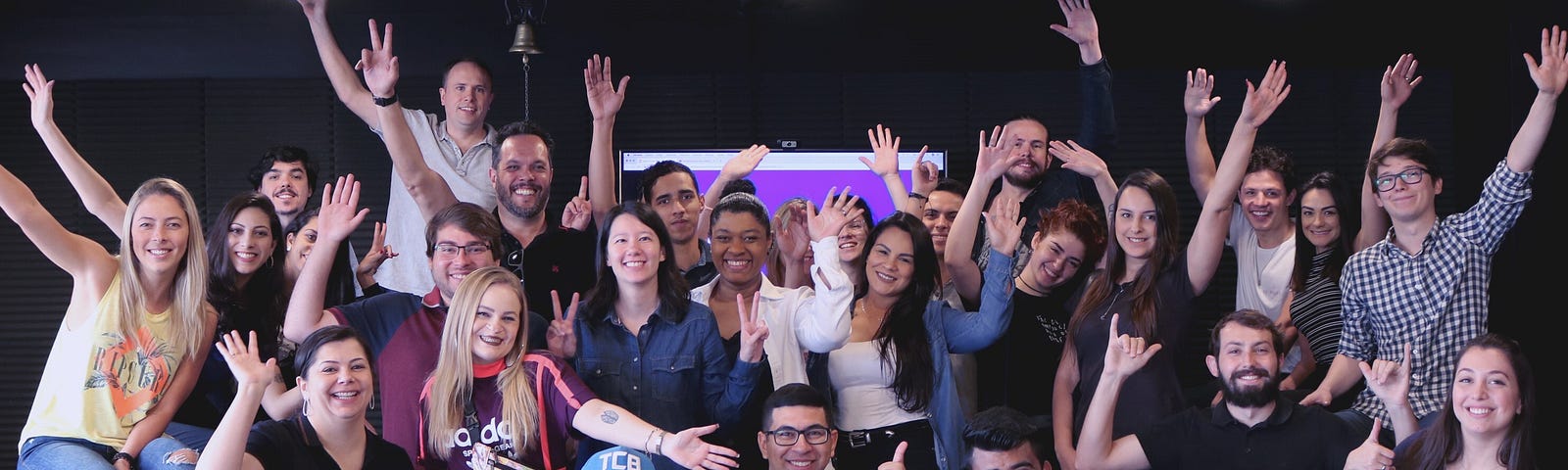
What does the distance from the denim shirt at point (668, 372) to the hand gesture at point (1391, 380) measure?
1.66 meters

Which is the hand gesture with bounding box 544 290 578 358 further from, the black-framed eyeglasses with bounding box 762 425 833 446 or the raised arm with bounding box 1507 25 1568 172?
the raised arm with bounding box 1507 25 1568 172

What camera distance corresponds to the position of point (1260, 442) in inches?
162

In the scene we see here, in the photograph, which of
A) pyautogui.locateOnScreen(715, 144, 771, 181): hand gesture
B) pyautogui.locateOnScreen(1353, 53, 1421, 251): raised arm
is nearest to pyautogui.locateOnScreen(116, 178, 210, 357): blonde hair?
pyautogui.locateOnScreen(715, 144, 771, 181): hand gesture

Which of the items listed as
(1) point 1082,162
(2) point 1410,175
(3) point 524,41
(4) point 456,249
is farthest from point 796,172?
(2) point 1410,175

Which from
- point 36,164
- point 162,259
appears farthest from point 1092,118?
point 36,164

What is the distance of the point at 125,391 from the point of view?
4.07 m

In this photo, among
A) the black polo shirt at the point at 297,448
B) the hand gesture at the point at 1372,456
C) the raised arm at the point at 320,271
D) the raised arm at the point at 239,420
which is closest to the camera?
the raised arm at the point at 239,420

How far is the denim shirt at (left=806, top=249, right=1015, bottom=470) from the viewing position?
14.3 ft

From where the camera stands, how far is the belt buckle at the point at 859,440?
429cm

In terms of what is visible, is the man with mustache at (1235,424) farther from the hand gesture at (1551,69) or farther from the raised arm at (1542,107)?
the hand gesture at (1551,69)

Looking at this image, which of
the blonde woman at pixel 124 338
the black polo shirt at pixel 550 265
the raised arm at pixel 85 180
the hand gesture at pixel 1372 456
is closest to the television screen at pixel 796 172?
the black polo shirt at pixel 550 265

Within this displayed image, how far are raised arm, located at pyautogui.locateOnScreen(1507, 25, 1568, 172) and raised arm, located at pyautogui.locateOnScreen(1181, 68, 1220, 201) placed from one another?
3.52 ft

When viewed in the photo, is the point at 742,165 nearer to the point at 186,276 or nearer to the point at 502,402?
the point at 502,402

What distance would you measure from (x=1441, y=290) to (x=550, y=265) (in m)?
2.71
